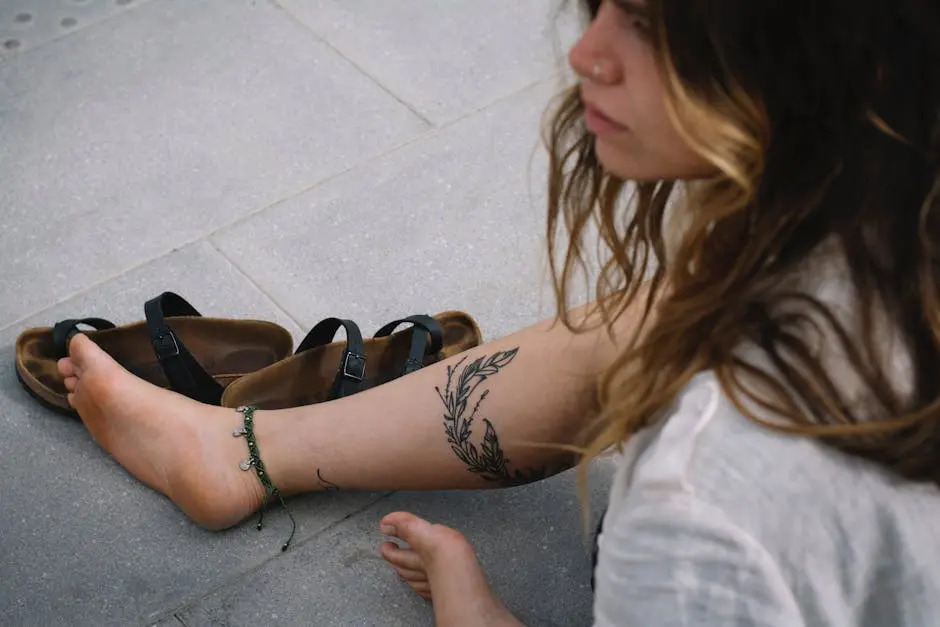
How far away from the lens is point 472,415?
108 cm

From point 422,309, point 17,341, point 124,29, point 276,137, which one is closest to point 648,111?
point 422,309

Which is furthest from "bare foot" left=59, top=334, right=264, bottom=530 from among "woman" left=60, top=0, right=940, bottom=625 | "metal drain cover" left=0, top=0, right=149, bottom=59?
"metal drain cover" left=0, top=0, right=149, bottom=59

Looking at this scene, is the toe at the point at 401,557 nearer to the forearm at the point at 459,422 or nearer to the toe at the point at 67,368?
the forearm at the point at 459,422

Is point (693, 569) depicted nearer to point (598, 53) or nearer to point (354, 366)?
point (598, 53)

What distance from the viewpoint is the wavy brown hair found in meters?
0.56

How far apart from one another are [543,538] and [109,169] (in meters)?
0.86

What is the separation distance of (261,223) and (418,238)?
22 cm

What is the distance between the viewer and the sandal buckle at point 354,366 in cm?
123

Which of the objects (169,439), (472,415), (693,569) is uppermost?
(693,569)

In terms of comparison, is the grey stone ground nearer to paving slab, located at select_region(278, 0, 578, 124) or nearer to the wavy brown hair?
paving slab, located at select_region(278, 0, 578, 124)

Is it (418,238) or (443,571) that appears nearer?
(443,571)

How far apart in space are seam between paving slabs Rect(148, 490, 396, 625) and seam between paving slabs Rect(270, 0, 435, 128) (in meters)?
0.67

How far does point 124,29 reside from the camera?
1819mm

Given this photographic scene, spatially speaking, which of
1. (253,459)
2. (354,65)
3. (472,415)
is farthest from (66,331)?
(354,65)
